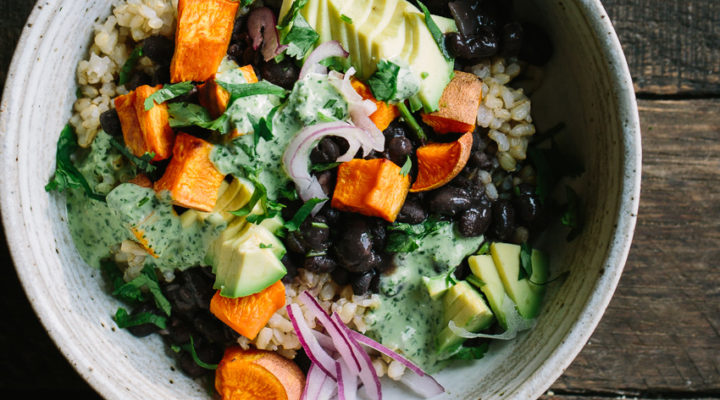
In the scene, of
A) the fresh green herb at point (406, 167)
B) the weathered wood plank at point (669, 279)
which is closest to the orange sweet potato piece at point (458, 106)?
the fresh green herb at point (406, 167)

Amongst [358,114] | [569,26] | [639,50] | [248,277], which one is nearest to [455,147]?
[358,114]

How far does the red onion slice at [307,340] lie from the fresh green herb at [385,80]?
0.76 meters

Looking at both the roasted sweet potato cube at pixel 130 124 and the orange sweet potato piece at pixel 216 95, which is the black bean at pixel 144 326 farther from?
the orange sweet potato piece at pixel 216 95

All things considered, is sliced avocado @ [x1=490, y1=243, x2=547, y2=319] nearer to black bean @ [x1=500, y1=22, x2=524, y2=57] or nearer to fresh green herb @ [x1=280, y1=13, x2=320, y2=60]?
black bean @ [x1=500, y1=22, x2=524, y2=57]

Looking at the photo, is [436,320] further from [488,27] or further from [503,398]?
[488,27]

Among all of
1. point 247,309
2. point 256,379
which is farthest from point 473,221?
point 256,379

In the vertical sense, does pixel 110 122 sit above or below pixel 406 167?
above

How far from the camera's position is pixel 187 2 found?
2.00 metres

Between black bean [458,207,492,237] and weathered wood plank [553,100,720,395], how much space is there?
2.97ft

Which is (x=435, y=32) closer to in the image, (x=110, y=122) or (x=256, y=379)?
(x=110, y=122)

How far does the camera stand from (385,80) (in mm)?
2012

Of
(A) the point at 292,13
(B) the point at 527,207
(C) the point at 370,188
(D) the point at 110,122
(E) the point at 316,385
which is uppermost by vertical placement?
(A) the point at 292,13

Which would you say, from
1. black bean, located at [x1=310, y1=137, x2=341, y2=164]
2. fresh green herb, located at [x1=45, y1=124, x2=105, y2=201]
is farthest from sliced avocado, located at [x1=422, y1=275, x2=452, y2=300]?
fresh green herb, located at [x1=45, y1=124, x2=105, y2=201]

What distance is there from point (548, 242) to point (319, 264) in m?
0.87
